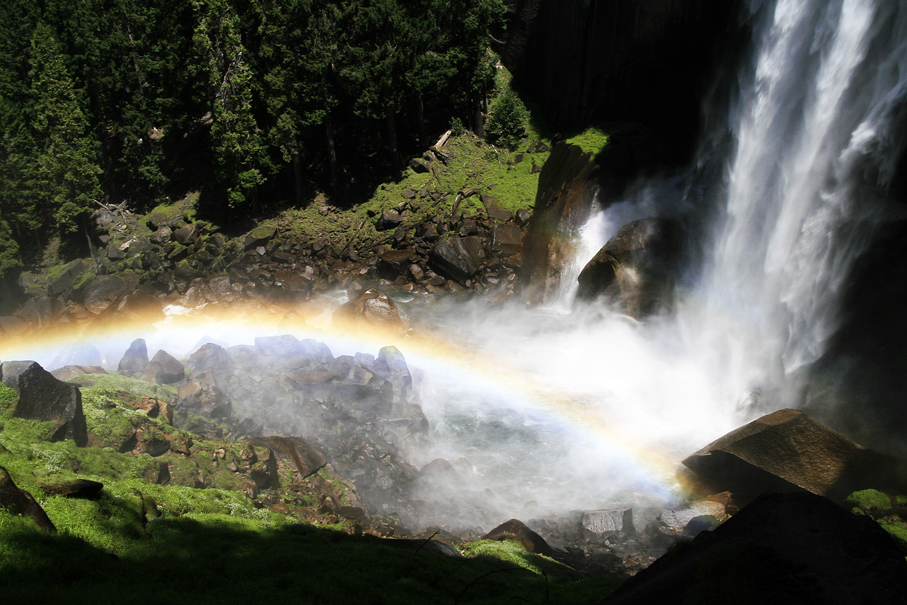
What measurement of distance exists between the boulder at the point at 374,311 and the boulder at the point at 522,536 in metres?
14.6

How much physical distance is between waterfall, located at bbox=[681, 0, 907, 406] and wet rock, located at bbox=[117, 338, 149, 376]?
23067mm

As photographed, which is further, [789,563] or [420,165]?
[420,165]

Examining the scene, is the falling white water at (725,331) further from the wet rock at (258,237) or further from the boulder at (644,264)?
the wet rock at (258,237)

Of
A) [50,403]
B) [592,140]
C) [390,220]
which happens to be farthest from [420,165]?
[50,403]

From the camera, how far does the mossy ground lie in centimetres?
643

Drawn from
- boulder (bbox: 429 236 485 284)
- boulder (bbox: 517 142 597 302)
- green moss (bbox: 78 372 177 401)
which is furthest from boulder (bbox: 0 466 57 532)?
boulder (bbox: 429 236 485 284)

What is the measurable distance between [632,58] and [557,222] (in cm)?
1235

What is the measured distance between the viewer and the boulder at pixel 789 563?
4.88m

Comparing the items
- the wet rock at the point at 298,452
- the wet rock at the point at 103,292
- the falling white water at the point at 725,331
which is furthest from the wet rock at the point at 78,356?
the wet rock at the point at 298,452

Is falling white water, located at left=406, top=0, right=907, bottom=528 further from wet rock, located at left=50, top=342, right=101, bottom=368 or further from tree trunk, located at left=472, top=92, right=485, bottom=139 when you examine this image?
tree trunk, located at left=472, top=92, right=485, bottom=139

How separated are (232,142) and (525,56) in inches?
966

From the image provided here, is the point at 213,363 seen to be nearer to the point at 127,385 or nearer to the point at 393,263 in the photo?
the point at 127,385

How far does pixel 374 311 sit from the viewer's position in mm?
27062

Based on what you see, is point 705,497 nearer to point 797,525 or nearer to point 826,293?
point 826,293
